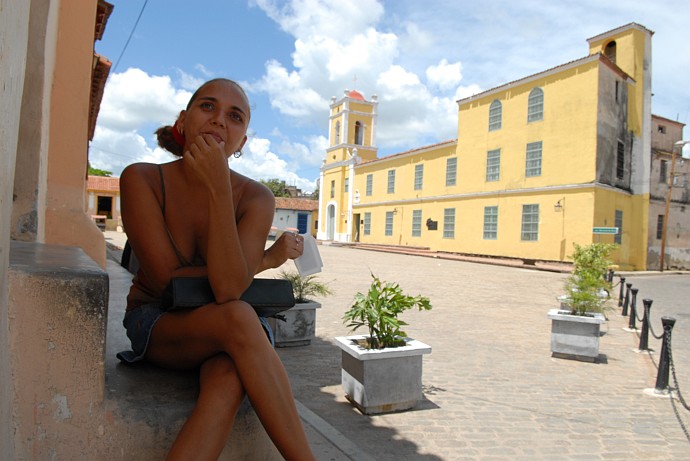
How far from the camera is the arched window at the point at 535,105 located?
2092 centimetres

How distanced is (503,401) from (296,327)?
248cm

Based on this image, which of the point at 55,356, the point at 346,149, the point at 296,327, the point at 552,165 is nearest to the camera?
the point at 55,356

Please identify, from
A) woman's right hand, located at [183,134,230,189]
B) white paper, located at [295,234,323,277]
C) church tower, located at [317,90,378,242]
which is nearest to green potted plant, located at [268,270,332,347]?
white paper, located at [295,234,323,277]

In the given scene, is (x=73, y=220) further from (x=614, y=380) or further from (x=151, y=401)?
(x=614, y=380)

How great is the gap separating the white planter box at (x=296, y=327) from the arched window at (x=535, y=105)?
1819 cm

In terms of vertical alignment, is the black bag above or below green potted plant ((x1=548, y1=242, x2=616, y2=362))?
above

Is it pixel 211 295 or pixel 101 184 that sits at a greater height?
pixel 101 184

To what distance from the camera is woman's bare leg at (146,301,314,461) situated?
60.2 inches

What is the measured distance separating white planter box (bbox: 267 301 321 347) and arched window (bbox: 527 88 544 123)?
18.2 metres

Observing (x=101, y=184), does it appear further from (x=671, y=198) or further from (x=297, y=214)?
(x=671, y=198)

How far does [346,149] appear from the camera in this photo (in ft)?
114

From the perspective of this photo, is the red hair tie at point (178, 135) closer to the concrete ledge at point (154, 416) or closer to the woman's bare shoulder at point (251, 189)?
the woman's bare shoulder at point (251, 189)

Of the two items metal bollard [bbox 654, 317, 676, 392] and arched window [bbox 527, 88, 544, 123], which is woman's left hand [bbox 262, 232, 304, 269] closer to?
metal bollard [bbox 654, 317, 676, 392]

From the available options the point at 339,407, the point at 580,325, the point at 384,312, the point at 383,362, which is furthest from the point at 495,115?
the point at 339,407
